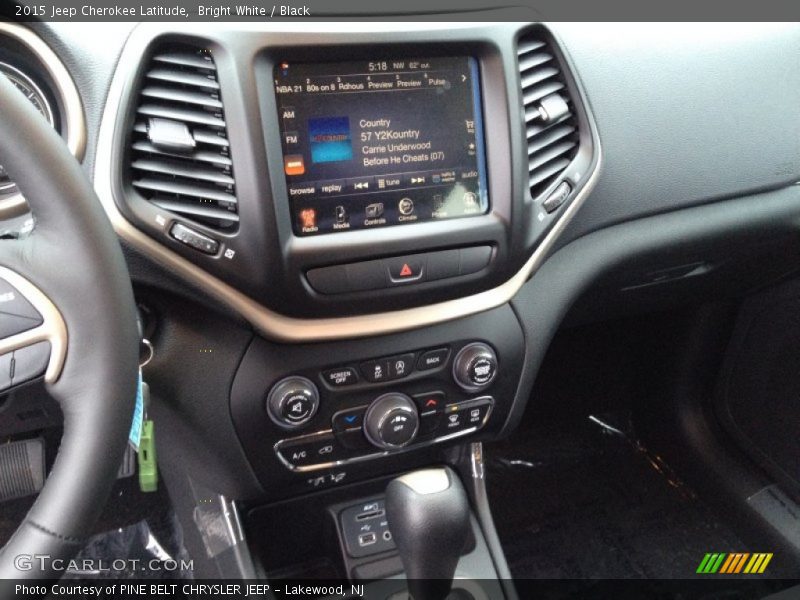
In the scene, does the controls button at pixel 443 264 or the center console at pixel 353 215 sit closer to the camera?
the center console at pixel 353 215

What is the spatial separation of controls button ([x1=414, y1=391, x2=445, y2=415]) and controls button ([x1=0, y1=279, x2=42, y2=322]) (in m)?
0.57

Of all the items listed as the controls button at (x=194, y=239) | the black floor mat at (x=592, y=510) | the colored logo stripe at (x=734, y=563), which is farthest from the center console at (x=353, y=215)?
the colored logo stripe at (x=734, y=563)

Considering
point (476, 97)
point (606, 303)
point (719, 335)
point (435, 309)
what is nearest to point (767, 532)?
point (719, 335)

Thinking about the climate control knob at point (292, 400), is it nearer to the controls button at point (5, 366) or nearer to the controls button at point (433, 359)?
the controls button at point (433, 359)

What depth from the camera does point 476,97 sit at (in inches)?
41.4

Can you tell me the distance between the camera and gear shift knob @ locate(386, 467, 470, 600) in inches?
40.7

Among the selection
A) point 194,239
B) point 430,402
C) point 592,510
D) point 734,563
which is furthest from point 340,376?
point 734,563

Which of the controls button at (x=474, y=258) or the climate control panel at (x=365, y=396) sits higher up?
the controls button at (x=474, y=258)

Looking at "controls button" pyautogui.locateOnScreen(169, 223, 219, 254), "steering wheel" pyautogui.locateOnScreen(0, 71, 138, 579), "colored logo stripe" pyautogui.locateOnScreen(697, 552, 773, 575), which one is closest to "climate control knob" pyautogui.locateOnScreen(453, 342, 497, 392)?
"controls button" pyautogui.locateOnScreen(169, 223, 219, 254)

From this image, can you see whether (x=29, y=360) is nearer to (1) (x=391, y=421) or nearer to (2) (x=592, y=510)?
(1) (x=391, y=421)

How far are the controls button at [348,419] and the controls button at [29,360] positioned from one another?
1.55 ft

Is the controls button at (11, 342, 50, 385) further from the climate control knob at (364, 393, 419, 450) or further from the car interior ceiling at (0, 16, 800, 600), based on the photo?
the climate control knob at (364, 393, 419, 450)

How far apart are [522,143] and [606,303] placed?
1.76ft

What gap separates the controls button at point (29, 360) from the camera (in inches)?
28.0
